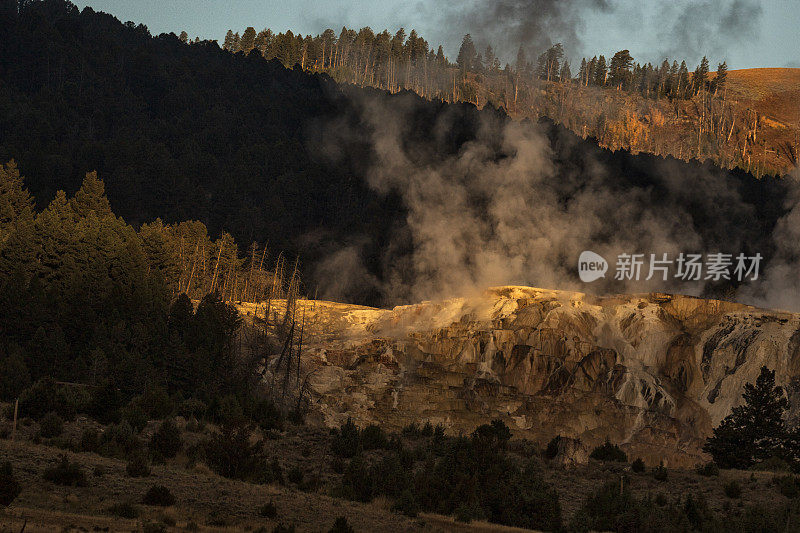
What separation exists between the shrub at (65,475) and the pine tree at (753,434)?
25372mm

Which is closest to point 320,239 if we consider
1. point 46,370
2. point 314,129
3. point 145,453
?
point 314,129

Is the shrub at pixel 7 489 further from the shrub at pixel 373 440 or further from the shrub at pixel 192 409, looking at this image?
the shrub at pixel 192 409

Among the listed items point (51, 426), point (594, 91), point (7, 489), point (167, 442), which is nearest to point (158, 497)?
point (7, 489)

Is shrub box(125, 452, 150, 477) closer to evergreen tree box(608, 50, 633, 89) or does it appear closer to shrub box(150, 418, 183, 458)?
shrub box(150, 418, 183, 458)

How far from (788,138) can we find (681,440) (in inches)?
4095

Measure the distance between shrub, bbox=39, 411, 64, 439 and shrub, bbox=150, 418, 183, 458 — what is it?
261 cm

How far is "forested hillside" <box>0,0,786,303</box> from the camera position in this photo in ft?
280

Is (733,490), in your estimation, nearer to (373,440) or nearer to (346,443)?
(373,440)

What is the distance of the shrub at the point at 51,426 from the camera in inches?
929

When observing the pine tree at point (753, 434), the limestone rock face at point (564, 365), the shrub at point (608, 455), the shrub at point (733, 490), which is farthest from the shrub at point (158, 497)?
the limestone rock face at point (564, 365)

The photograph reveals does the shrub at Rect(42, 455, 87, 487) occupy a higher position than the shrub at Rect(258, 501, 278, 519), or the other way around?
the shrub at Rect(42, 455, 87, 487)

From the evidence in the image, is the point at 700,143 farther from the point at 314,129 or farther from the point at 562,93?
the point at 314,129

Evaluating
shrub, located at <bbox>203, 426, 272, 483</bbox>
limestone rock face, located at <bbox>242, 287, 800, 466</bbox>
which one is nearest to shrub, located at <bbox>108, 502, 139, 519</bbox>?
shrub, located at <bbox>203, 426, 272, 483</bbox>

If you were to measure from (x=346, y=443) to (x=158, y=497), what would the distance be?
11637mm
